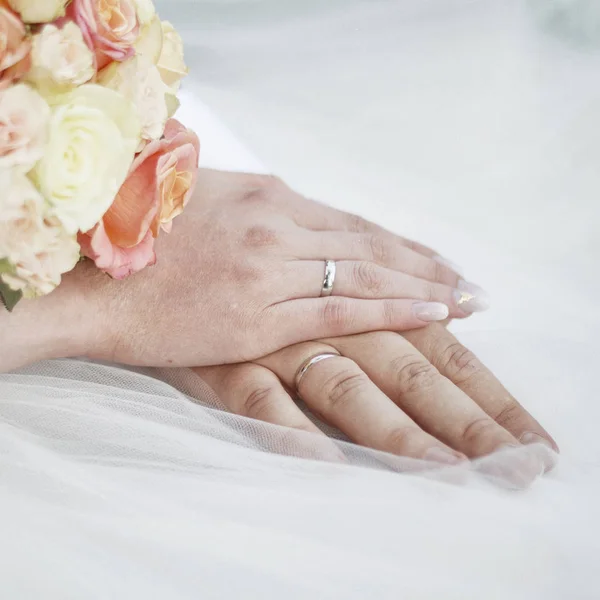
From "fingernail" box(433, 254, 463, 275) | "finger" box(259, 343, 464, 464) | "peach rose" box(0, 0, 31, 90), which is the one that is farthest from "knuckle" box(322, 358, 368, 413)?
"peach rose" box(0, 0, 31, 90)

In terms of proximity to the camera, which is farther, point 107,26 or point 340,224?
point 340,224

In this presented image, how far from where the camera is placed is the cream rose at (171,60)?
1102 mm

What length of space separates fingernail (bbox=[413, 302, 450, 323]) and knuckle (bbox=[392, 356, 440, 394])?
0.32 ft

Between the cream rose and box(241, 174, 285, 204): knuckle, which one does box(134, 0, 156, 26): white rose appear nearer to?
the cream rose

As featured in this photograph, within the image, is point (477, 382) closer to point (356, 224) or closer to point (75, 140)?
point (356, 224)

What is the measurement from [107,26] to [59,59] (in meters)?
0.09

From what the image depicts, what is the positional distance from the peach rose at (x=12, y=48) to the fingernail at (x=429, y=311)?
0.65 metres

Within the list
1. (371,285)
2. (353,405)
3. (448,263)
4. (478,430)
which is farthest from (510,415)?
(448,263)

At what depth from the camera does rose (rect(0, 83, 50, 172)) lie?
0.85 metres

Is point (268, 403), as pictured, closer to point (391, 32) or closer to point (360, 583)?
point (360, 583)

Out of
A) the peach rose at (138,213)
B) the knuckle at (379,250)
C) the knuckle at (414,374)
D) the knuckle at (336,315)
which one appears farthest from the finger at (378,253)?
the peach rose at (138,213)

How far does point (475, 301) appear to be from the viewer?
135 centimetres

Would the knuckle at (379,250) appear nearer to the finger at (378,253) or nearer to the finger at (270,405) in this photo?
the finger at (378,253)

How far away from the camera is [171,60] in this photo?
1.11 meters
